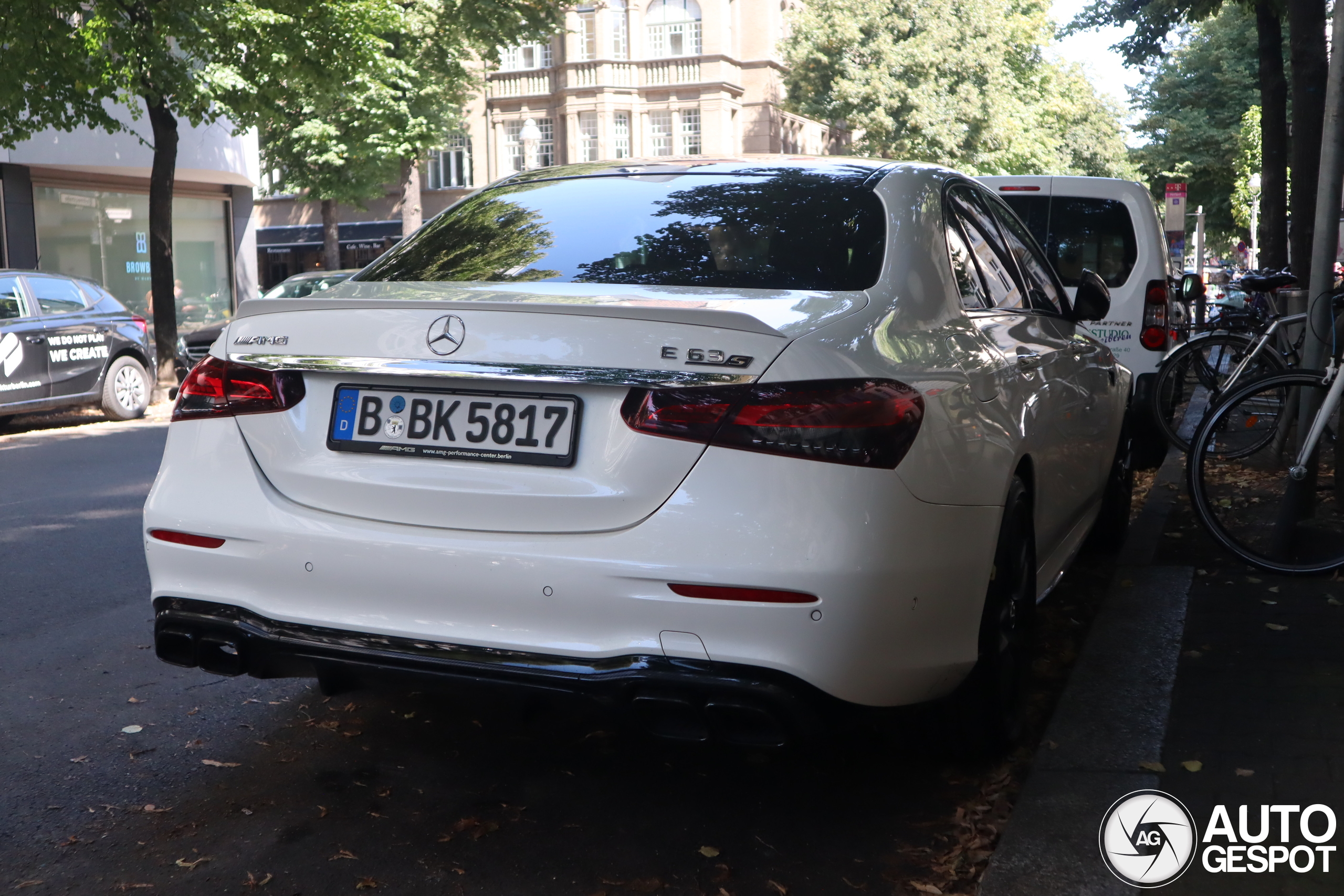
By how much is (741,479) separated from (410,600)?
817 millimetres

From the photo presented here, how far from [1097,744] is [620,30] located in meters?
50.9

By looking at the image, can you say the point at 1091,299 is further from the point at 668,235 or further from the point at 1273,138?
the point at 1273,138

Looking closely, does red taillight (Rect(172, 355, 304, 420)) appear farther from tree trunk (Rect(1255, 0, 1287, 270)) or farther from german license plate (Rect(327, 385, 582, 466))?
tree trunk (Rect(1255, 0, 1287, 270))

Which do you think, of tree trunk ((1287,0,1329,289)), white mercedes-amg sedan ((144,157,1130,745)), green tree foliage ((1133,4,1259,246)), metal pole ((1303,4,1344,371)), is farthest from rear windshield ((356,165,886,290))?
green tree foliage ((1133,4,1259,246))

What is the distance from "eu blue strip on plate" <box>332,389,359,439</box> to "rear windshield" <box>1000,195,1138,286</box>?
7.13m

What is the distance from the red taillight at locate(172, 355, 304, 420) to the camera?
3.26m

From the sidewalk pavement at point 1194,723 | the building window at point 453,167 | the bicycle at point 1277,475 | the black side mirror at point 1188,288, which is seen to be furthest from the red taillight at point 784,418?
the building window at point 453,167

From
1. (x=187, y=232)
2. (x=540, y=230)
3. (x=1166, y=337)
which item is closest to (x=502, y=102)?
(x=187, y=232)

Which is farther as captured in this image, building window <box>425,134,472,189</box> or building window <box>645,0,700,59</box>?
building window <box>425,134,472,189</box>

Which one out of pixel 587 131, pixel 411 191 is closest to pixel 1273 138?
pixel 411 191

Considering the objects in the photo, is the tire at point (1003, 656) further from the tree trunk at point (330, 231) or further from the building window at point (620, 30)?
the building window at point (620, 30)

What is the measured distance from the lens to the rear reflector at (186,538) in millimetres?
3275

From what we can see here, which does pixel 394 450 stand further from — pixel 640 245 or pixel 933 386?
pixel 933 386

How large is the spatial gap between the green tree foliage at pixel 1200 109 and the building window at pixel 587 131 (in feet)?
64.1
